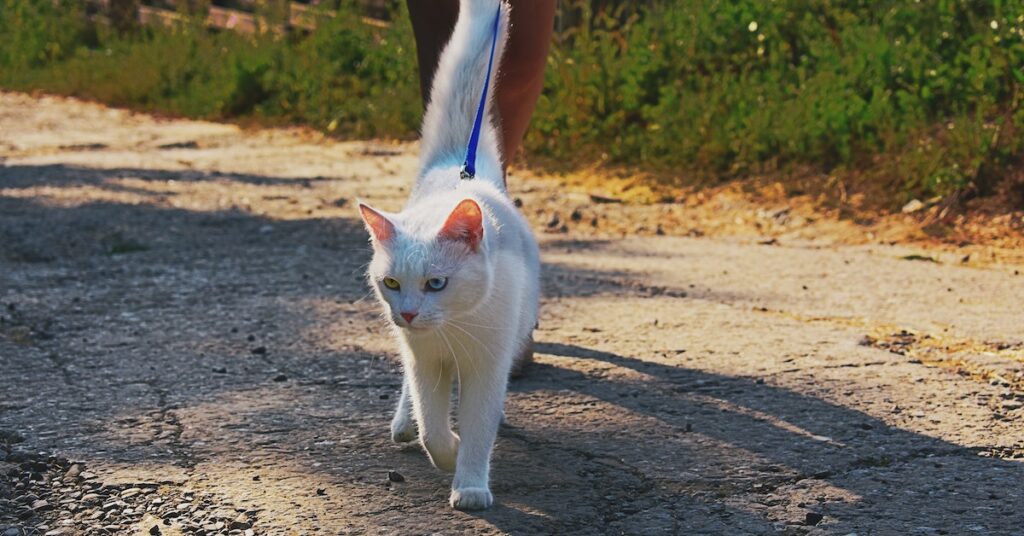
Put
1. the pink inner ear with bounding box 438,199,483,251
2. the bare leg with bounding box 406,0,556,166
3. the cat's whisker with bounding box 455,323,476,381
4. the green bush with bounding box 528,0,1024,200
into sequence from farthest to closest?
1. the green bush with bounding box 528,0,1024,200
2. the bare leg with bounding box 406,0,556,166
3. the cat's whisker with bounding box 455,323,476,381
4. the pink inner ear with bounding box 438,199,483,251

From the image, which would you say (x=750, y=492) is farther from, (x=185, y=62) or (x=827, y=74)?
(x=185, y=62)

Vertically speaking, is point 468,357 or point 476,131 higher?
point 476,131

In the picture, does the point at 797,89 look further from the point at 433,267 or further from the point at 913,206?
the point at 433,267

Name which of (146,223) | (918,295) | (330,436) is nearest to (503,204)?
(330,436)

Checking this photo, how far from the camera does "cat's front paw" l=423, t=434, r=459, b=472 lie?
260 cm

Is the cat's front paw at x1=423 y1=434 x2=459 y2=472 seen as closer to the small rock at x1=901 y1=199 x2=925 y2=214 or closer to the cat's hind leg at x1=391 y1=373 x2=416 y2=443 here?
the cat's hind leg at x1=391 y1=373 x2=416 y2=443

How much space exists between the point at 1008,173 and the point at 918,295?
4.51ft

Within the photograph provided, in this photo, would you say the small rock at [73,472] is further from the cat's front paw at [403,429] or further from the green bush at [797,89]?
the green bush at [797,89]

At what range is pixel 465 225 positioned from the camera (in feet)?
7.82

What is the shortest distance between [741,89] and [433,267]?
424 centimetres

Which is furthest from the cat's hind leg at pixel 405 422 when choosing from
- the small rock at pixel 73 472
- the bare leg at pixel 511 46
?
the bare leg at pixel 511 46

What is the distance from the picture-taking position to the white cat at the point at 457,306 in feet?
7.88

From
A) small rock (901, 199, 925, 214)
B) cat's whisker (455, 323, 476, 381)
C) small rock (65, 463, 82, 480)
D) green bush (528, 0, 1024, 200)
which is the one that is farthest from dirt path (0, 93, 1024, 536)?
green bush (528, 0, 1024, 200)

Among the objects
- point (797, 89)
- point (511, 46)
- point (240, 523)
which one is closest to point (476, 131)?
point (511, 46)
